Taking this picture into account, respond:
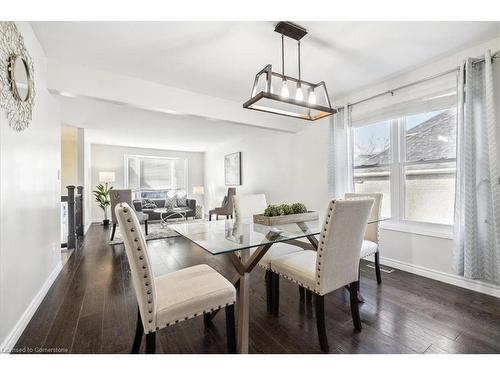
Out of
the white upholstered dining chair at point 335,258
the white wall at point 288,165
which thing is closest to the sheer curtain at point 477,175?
the white upholstered dining chair at point 335,258

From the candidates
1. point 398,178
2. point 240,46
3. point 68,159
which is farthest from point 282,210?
point 68,159

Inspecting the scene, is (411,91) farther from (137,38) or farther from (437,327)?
(137,38)

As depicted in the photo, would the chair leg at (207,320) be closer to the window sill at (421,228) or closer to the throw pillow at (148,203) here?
the window sill at (421,228)

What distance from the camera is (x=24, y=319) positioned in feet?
5.32

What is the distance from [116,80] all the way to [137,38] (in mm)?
807

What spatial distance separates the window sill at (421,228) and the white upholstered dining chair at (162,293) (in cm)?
243

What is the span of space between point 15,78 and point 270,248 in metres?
2.26

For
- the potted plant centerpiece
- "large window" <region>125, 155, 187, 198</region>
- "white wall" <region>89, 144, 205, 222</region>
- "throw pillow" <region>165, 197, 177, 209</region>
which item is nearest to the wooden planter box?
the potted plant centerpiece

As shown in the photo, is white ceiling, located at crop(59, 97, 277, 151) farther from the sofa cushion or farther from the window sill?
the window sill

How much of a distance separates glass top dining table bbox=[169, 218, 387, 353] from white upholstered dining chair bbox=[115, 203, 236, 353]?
0.33 ft

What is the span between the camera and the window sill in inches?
95.9

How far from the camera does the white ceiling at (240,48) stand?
6.14 feet

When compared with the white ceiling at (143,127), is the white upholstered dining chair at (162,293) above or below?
below
